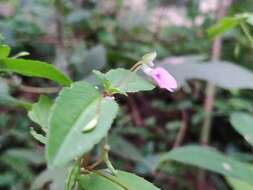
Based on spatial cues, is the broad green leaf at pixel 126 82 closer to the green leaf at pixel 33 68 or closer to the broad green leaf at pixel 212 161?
the green leaf at pixel 33 68

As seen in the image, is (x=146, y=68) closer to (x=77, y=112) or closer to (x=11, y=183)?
(x=77, y=112)

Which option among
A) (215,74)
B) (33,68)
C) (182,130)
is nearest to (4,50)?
(33,68)

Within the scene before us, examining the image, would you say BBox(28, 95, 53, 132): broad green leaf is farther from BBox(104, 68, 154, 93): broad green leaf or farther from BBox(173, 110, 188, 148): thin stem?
BBox(173, 110, 188, 148): thin stem

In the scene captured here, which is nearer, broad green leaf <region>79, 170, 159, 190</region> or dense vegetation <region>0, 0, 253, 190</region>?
broad green leaf <region>79, 170, 159, 190</region>

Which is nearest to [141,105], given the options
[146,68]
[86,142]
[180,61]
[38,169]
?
[180,61]

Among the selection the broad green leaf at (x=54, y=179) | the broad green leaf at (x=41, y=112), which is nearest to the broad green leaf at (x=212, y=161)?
the broad green leaf at (x=54, y=179)

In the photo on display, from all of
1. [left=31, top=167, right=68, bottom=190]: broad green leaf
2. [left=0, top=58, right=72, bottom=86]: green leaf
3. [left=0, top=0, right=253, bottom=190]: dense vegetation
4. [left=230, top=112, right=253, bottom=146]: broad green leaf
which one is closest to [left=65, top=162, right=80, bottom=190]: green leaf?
[left=0, top=0, right=253, bottom=190]: dense vegetation
